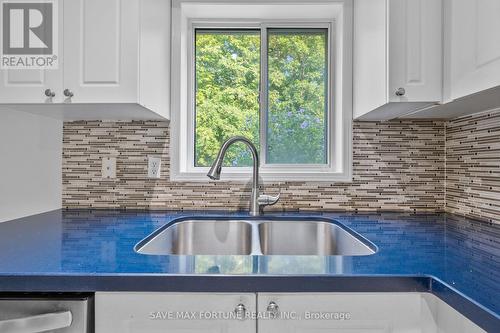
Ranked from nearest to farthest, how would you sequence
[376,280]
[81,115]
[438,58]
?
1. [376,280]
2. [438,58]
3. [81,115]

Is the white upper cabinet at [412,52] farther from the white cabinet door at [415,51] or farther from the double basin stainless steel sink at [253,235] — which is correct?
the double basin stainless steel sink at [253,235]

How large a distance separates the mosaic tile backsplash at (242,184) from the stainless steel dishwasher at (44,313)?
1.00 meters

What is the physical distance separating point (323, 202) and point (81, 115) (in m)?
1.25

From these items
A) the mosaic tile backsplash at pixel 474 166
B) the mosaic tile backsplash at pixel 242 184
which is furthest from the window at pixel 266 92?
the mosaic tile backsplash at pixel 474 166

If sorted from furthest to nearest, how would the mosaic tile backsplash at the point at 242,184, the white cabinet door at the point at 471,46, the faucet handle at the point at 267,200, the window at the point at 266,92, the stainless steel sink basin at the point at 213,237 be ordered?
the window at the point at 266,92 → the mosaic tile backsplash at the point at 242,184 → the faucet handle at the point at 267,200 → the stainless steel sink basin at the point at 213,237 → the white cabinet door at the point at 471,46

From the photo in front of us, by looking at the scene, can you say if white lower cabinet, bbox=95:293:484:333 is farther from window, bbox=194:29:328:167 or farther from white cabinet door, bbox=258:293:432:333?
window, bbox=194:29:328:167

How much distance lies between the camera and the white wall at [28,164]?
4.71ft

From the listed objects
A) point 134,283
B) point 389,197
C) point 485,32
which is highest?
point 485,32

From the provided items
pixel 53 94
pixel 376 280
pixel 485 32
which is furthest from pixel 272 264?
pixel 53 94

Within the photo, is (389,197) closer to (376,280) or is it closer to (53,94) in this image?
(376,280)

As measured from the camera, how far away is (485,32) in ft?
3.30

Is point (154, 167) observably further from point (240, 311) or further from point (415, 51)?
point (415, 51)

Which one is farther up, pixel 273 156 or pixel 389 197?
pixel 273 156

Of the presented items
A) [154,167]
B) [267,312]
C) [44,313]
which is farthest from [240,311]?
[154,167]
